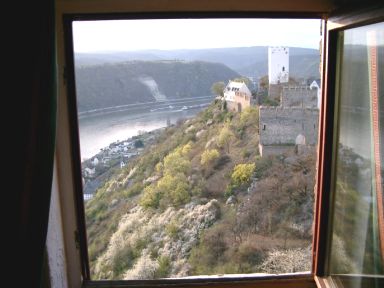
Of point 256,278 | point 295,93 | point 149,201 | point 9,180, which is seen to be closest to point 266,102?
point 295,93

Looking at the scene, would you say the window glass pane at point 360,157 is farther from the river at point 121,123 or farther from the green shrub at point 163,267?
the green shrub at point 163,267

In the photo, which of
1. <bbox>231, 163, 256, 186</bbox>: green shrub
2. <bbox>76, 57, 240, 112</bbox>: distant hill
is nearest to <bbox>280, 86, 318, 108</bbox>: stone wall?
<bbox>76, 57, 240, 112</bbox>: distant hill

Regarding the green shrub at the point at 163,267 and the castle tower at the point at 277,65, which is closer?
the castle tower at the point at 277,65

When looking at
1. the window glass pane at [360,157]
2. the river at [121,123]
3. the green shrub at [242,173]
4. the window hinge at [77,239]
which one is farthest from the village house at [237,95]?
the window hinge at [77,239]

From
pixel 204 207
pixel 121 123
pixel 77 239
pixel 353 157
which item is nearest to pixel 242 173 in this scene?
pixel 204 207

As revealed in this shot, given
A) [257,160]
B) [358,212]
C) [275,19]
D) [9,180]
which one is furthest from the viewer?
[257,160]

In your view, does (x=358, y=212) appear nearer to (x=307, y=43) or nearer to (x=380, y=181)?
(x=380, y=181)

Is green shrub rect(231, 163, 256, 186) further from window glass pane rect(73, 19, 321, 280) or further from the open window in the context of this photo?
the open window
